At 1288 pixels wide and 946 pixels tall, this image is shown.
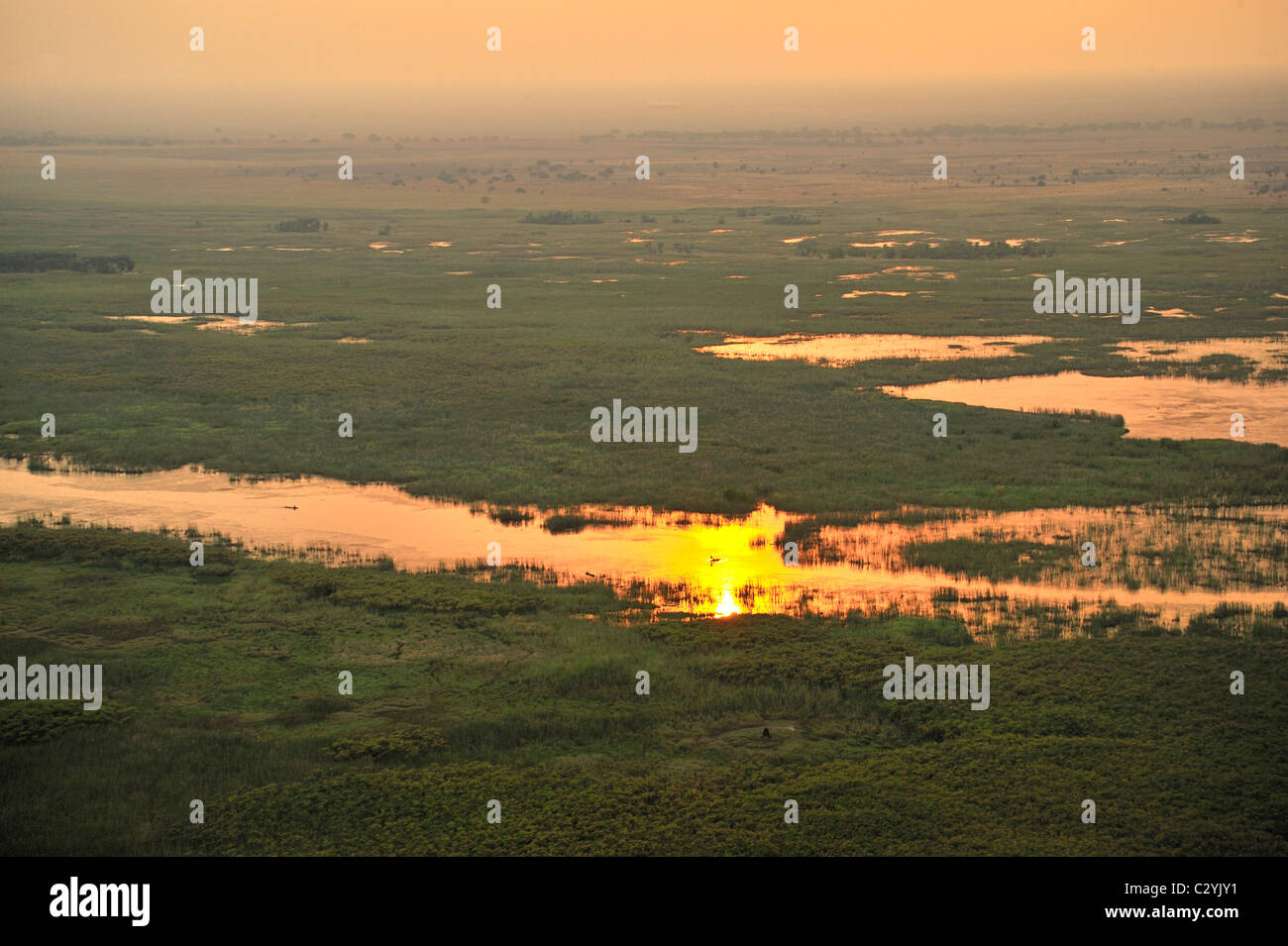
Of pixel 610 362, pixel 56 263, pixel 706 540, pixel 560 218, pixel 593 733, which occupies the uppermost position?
pixel 560 218

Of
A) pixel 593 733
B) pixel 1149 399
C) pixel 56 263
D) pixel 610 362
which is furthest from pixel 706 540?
pixel 56 263

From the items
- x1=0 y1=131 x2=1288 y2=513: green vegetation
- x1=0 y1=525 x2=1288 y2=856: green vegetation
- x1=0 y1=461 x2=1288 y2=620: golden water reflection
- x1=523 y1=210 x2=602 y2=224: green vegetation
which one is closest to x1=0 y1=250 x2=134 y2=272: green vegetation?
x1=0 y1=131 x2=1288 y2=513: green vegetation

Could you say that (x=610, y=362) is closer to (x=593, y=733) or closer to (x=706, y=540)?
(x=706, y=540)

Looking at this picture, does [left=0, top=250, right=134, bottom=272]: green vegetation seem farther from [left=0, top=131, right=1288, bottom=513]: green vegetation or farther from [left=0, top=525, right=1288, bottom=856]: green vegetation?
[left=0, top=525, right=1288, bottom=856]: green vegetation

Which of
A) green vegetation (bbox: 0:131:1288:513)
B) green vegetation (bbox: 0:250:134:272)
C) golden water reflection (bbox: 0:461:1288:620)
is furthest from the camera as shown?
green vegetation (bbox: 0:250:134:272)

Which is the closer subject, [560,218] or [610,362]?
[610,362]

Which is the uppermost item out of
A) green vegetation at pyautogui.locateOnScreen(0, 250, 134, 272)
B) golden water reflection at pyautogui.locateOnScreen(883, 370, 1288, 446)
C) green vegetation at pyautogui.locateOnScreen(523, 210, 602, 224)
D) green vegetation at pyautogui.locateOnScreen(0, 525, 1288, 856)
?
green vegetation at pyautogui.locateOnScreen(523, 210, 602, 224)

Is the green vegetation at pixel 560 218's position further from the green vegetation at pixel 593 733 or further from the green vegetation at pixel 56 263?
the green vegetation at pixel 593 733

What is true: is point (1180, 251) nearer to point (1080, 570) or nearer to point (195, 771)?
point (1080, 570)

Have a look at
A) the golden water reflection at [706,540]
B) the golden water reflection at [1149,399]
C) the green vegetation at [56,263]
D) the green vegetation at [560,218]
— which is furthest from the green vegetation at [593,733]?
the green vegetation at [560,218]
